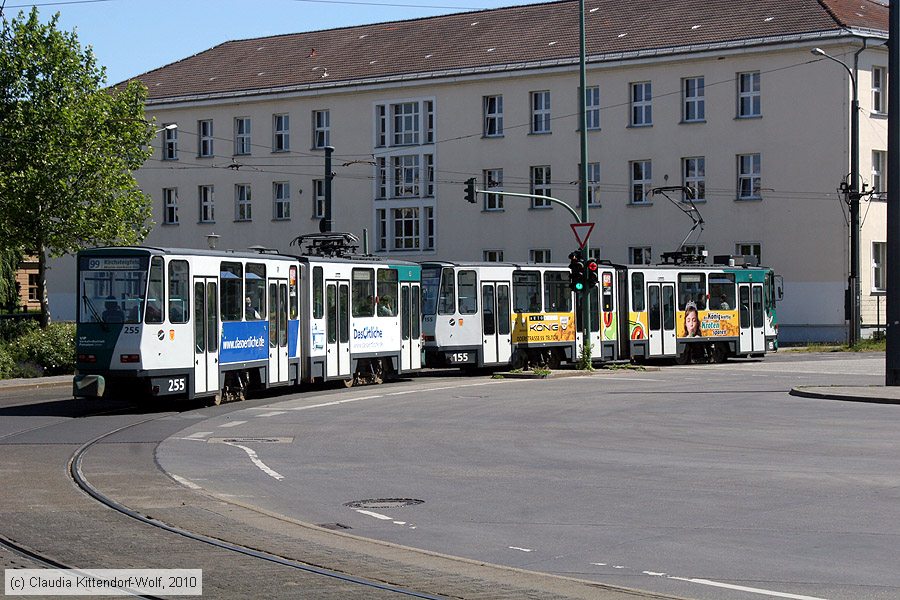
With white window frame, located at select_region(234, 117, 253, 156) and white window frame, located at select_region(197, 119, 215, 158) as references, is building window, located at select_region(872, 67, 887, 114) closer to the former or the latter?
white window frame, located at select_region(234, 117, 253, 156)

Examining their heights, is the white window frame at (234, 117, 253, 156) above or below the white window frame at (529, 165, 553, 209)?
above

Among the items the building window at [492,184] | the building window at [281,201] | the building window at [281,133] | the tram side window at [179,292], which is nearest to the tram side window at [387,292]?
the tram side window at [179,292]

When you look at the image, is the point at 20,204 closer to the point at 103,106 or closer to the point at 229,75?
the point at 103,106

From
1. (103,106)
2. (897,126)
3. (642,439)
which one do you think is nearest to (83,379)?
(642,439)

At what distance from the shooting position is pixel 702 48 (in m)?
61.0

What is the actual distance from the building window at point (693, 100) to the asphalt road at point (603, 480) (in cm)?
3576

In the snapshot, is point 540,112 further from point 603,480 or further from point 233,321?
point 603,480

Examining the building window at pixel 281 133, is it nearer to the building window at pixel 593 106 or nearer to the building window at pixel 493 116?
the building window at pixel 493 116

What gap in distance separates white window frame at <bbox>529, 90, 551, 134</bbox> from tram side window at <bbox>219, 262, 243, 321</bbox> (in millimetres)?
39621

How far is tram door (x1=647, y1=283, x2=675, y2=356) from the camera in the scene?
145 ft

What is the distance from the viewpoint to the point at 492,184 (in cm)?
6781

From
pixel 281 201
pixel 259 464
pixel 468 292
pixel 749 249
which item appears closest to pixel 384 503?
pixel 259 464

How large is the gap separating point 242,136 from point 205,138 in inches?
93.4

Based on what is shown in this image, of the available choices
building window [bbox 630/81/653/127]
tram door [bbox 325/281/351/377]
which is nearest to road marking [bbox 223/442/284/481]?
tram door [bbox 325/281/351/377]
